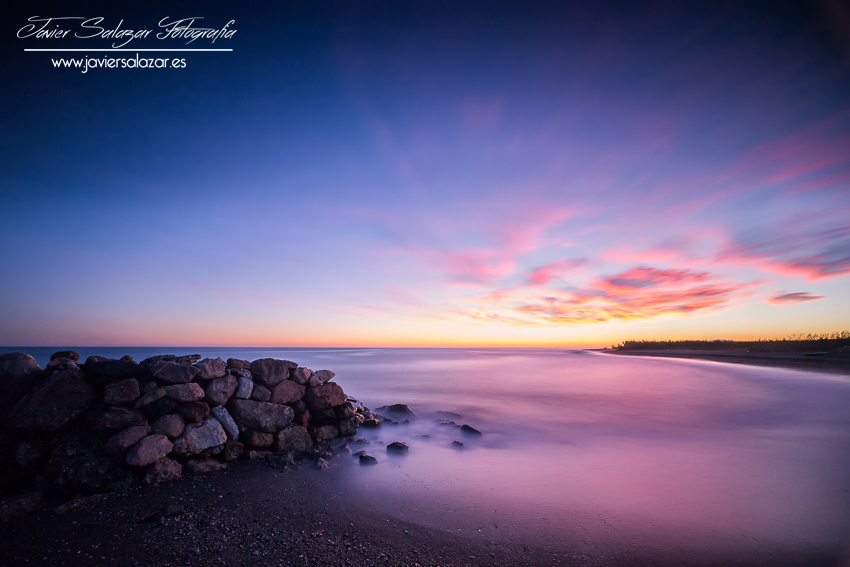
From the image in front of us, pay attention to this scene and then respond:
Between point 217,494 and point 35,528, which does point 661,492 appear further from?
point 35,528

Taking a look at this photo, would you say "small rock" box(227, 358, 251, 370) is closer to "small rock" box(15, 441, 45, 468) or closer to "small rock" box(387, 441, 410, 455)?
"small rock" box(15, 441, 45, 468)

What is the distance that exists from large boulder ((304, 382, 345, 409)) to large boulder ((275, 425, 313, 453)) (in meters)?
0.67

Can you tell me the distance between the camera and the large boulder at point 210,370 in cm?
633

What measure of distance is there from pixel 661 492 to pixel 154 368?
8894 mm

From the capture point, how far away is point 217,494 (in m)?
4.90

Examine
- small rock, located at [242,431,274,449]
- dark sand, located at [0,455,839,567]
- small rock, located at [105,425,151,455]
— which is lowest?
dark sand, located at [0,455,839,567]

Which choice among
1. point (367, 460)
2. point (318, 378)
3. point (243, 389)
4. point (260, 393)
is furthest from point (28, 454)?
point (367, 460)

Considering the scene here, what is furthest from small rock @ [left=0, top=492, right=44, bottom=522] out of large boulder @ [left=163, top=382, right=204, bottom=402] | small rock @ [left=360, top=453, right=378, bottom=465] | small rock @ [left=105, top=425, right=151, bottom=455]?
small rock @ [left=360, top=453, right=378, bottom=465]

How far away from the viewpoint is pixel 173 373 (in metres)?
6.01

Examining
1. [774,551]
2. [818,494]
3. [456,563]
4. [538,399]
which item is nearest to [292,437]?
[456,563]

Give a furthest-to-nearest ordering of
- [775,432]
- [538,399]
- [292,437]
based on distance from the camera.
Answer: [538,399] < [775,432] < [292,437]

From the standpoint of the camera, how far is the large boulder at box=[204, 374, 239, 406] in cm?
629

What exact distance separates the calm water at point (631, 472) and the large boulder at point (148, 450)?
9.24ft

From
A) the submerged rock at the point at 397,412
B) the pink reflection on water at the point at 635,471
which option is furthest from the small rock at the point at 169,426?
the submerged rock at the point at 397,412
